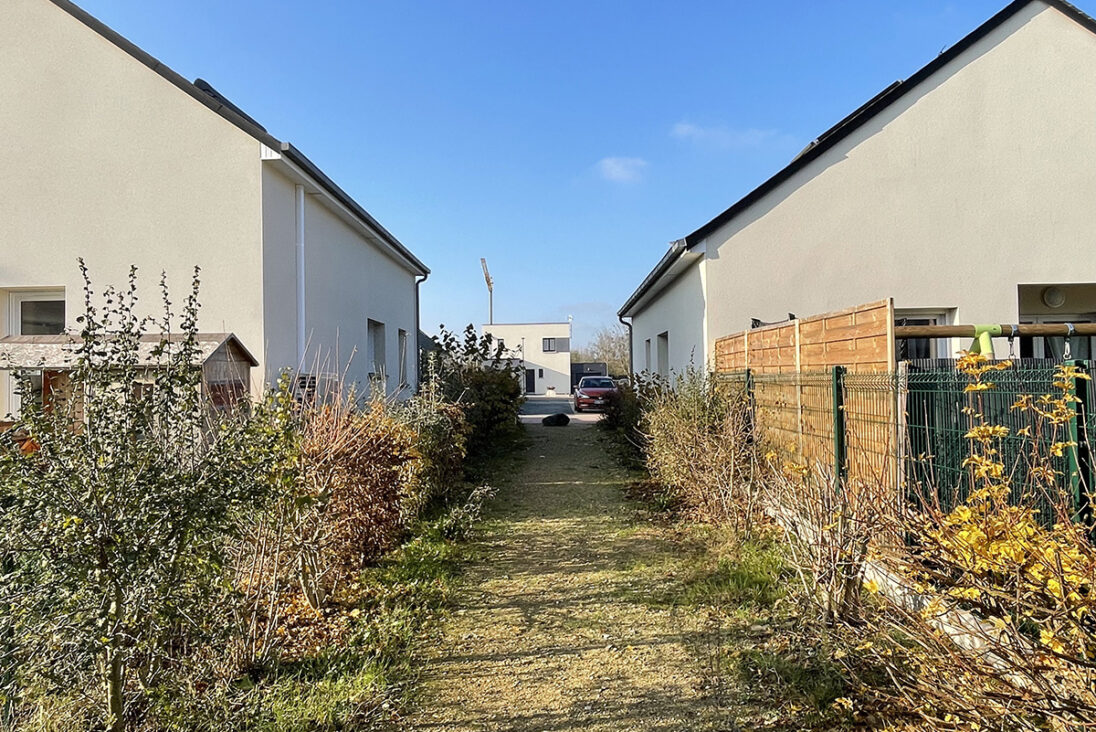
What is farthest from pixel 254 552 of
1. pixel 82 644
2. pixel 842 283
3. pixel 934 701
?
pixel 842 283

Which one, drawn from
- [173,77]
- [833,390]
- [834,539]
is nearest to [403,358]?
[173,77]

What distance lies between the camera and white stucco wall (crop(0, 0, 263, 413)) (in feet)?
24.3

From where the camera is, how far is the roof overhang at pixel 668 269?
9.64m

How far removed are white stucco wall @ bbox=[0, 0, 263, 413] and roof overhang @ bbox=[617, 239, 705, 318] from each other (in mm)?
5905

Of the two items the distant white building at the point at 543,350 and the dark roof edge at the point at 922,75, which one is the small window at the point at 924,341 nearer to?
the dark roof edge at the point at 922,75

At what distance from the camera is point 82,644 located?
238 centimetres

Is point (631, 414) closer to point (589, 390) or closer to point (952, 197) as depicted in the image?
point (952, 197)

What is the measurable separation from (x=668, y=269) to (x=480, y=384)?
160 inches

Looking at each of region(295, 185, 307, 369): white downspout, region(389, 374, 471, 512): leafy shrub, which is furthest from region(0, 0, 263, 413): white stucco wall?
region(389, 374, 471, 512): leafy shrub

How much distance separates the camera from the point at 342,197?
30.7ft

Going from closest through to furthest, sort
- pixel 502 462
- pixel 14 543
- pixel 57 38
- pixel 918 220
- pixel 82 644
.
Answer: pixel 14 543, pixel 82 644, pixel 57 38, pixel 918 220, pixel 502 462

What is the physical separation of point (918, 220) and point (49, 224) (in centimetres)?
1135

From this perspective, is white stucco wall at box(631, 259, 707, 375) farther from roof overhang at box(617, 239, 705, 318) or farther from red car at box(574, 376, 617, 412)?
red car at box(574, 376, 617, 412)

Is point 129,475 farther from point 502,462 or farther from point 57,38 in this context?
point 502,462
